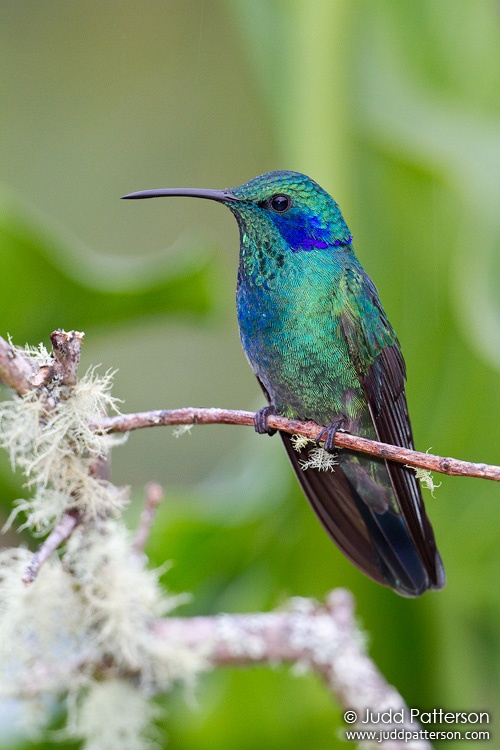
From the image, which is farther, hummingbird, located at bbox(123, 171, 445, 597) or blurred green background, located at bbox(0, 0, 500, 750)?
blurred green background, located at bbox(0, 0, 500, 750)

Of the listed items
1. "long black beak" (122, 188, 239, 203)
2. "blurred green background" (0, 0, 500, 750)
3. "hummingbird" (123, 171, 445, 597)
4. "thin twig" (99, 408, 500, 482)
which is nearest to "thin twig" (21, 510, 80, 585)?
"thin twig" (99, 408, 500, 482)

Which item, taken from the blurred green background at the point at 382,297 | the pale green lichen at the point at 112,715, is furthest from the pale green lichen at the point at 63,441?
the blurred green background at the point at 382,297

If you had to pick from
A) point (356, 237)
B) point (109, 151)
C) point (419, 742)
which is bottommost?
point (419, 742)

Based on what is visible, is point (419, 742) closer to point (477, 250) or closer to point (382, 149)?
point (477, 250)

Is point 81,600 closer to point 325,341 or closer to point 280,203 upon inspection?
point 325,341

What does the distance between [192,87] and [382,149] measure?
141 inches

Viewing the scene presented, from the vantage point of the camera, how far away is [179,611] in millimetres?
2070

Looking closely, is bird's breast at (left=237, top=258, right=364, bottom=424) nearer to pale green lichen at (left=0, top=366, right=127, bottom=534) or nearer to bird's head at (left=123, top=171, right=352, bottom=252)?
bird's head at (left=123, top=171, right=352, bottom=252)

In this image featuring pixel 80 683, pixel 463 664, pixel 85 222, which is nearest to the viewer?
pixel 80 683

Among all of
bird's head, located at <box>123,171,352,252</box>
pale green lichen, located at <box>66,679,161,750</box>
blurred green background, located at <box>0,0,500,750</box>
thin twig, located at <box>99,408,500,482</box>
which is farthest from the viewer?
blurred green background, located at <box>0,0,500,750</box>

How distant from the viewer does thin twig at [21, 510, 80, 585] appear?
953mm

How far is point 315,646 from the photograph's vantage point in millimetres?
1640

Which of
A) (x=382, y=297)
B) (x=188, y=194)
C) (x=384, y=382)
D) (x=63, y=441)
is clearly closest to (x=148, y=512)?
(x=63, y=441)

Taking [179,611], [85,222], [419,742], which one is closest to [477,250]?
[419,742]
